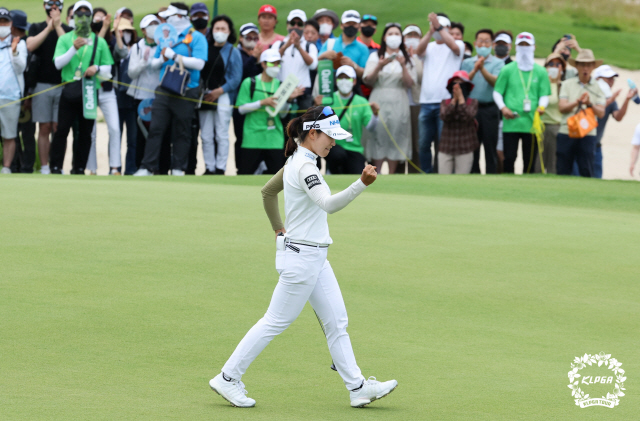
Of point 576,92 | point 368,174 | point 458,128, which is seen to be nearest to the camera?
point 368,174

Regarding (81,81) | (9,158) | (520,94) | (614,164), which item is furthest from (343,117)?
(614,164)

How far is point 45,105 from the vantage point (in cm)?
1550

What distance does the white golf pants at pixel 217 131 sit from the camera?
15.6 m

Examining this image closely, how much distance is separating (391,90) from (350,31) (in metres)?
1.25

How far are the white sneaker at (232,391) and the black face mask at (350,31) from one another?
11.7 meters

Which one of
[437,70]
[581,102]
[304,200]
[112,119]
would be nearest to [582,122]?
[581,102]

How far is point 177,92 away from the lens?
14.8 meters

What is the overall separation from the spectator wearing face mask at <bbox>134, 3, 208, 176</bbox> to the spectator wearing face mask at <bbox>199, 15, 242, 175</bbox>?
378mm

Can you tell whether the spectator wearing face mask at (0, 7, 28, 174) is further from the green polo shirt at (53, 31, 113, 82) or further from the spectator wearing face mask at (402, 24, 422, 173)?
the spectator wearing face mask at (402, 24, 422, 173)

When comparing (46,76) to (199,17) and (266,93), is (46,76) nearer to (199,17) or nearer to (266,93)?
(199,17)

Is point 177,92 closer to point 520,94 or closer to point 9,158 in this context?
point 9,158

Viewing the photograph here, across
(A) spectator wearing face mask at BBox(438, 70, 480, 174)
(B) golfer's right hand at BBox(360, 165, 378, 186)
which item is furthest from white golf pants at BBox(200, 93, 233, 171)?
(B) golfer's right hand at BBox(360, 165, 378, 186)

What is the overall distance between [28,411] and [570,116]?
12725 millimetres

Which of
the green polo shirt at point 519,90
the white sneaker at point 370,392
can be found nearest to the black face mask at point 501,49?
the green polo shirt at point 519,90
